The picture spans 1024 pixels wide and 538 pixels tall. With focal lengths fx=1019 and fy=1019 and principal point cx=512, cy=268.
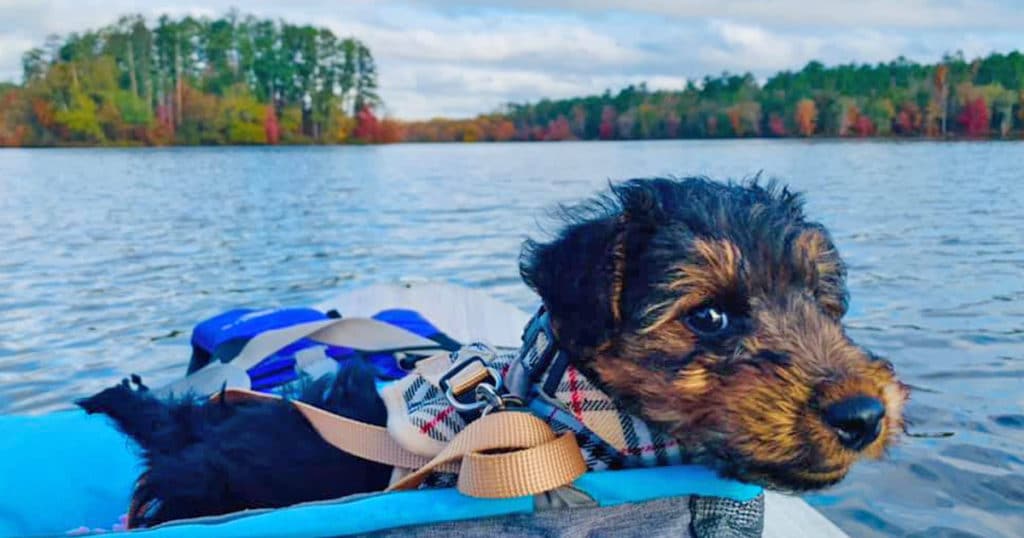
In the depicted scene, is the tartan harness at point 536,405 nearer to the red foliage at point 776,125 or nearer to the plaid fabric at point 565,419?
the plaid fabric at point 565,419

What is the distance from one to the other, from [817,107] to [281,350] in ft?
175

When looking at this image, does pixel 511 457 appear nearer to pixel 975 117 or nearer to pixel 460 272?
pixel 460 272

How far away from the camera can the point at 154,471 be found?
10.1 ft

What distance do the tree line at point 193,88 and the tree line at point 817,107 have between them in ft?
44.0

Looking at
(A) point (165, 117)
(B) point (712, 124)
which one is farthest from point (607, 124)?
(A) point (165, 117)

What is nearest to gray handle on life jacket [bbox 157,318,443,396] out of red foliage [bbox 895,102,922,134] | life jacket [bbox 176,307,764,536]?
life jacket [bbox 176,307,764,536]

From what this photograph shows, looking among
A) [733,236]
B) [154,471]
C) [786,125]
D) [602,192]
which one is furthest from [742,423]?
[786,125]

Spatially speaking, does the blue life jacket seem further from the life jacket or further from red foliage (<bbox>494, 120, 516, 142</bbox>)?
red foliage (<bbox>494, 120, 516, 142</bbox>)

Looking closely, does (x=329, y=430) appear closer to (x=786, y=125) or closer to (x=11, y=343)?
(x=11, y=343)

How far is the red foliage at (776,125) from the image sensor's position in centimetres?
5943

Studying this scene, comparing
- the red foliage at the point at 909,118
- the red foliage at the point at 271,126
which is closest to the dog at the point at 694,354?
the red foliage at the point at 909,118

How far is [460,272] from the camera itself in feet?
41.8

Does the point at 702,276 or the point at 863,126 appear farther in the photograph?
the point at 863,126

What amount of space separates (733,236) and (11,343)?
7962 mm
